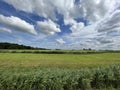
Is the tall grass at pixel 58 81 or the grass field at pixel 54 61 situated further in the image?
the grass field at pixel 54 61

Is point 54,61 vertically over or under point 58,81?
over

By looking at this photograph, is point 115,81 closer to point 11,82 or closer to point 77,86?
point 77,86

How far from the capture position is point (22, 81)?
9.23m

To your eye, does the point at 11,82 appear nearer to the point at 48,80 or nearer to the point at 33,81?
the point at 33,81

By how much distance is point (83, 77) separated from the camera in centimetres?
1030

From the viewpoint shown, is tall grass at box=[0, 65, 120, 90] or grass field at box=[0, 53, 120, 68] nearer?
tall grass at box=[0, 65, 120, 90]

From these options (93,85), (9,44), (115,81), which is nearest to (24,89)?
(93,85)

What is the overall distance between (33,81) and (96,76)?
4.95 m

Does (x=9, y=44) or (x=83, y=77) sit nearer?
(x=83, y=77)

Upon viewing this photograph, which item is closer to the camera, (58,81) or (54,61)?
(58,81)

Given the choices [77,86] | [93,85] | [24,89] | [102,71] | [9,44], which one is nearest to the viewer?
[24,89]

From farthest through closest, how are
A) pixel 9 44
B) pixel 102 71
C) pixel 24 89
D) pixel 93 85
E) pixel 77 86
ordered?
pixel 9 44, pixel 102 71, pixel 93 85, pixel 77 86, pixel 24 89

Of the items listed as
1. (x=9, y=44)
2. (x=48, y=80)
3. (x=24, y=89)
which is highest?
(x=9, y=44)

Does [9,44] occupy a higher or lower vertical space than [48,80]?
higher
